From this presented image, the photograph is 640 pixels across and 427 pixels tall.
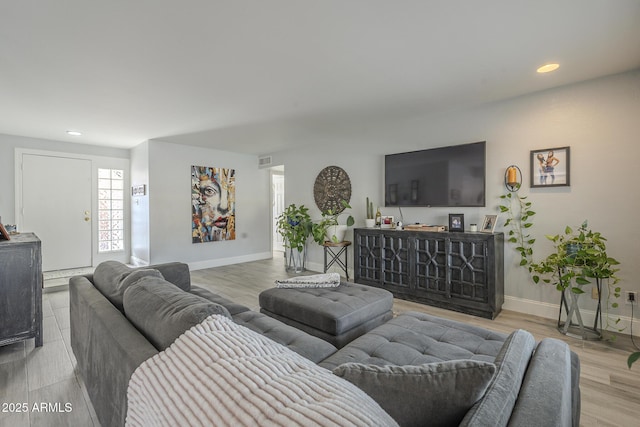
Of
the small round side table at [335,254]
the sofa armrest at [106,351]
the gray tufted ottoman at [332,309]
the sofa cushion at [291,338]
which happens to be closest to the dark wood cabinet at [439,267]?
the small round side table at [335,254]

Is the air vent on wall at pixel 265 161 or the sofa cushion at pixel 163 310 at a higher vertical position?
the air vent on wall at pixel 265 161

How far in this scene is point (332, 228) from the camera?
15.5ft

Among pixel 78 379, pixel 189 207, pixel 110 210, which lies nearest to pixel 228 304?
pixel 78 379

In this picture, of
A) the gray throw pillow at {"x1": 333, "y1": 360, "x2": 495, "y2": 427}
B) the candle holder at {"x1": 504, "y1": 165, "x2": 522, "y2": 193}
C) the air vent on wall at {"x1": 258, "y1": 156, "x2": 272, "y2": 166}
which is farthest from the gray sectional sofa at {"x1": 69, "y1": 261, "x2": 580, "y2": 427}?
the air vent on wall at {"x1": 258, "y1": 156, "x2": 272, "y2": 166}

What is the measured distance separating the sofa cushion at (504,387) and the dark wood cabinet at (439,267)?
7.08 ft

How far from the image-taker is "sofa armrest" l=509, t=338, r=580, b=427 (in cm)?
74

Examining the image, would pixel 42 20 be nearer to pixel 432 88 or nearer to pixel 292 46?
pixel 292 46

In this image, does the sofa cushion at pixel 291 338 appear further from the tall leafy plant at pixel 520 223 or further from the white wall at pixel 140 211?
the white wall at pixel 140 211

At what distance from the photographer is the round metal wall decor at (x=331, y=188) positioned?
5001 mm

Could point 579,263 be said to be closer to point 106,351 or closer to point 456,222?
point 456,222

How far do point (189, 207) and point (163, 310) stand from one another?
15.9ft

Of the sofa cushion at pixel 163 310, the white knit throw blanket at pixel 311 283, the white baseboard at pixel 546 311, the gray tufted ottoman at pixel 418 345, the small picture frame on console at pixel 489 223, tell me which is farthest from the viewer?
the small picture frame on console at pixel 489 223

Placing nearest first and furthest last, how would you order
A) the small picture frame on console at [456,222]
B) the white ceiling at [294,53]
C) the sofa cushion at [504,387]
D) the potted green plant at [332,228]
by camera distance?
the sofa cushion at [504,387], the white ceiling at [294,53], the small picture frame on console at [456,222], the potted green plant at [332,228]

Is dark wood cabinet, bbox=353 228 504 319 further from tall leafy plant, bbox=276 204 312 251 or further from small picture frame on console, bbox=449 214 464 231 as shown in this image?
tall leafy plant, bbox=276 204 312 251
